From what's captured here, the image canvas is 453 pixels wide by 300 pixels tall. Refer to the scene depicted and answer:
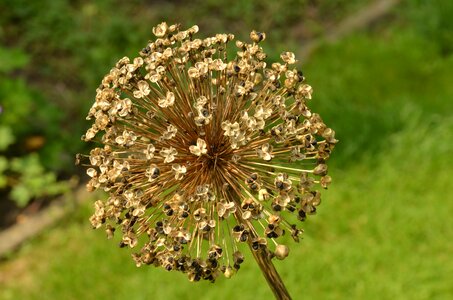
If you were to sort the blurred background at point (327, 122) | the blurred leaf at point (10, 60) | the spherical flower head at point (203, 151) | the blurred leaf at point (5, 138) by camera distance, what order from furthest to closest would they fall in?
the blurred leaf at point (10, 60), the blurred leaf at point (5, 138), the blurred background at point (327, 122), the spherical flower head at point (203, 151)

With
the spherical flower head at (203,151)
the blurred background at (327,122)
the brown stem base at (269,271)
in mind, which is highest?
the blurred background at (327,122)

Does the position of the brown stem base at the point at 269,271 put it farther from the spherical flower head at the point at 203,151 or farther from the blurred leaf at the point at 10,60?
the blurred leaf at the point at 10,60

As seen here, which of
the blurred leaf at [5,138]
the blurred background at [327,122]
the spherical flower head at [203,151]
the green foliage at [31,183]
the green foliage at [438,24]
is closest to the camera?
the spherical flower head at [203,151]

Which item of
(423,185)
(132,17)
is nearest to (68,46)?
(132,17)

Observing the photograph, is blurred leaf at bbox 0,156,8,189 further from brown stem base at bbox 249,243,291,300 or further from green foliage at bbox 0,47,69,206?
brown stem base at bbox 249,243,291,300

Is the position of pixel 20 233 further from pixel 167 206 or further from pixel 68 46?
pixel 167 206

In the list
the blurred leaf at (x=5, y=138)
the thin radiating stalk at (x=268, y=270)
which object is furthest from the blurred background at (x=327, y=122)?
the thin radiating stalk at (x=268, y=270)

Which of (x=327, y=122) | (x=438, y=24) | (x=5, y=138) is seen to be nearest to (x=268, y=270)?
(x=5, y=138)
